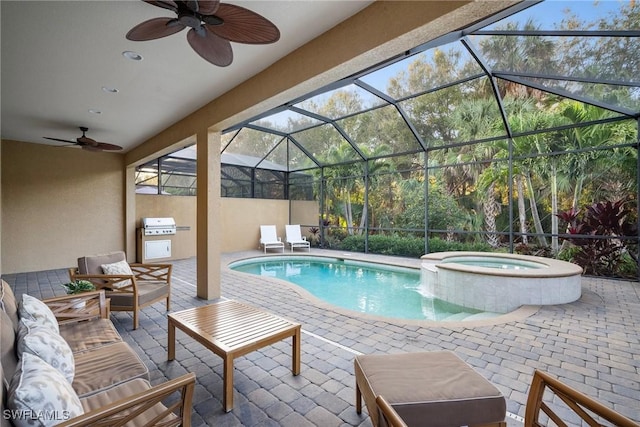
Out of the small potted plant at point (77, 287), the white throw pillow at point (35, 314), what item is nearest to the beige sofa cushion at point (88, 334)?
the white throw pillow at point (35, 314)

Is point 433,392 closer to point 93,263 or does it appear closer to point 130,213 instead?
point 93,263

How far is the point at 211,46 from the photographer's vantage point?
222 centimetres

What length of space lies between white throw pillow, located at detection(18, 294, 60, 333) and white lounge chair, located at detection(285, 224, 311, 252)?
28.1 ft

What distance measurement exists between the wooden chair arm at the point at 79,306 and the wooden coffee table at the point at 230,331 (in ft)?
2.52

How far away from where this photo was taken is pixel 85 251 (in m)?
7.64

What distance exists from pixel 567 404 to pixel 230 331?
2.15 metres

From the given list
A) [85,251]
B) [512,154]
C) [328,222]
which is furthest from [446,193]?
[85,251]

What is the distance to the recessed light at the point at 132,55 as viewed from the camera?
3.14 metres

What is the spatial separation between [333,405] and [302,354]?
0.81 meters

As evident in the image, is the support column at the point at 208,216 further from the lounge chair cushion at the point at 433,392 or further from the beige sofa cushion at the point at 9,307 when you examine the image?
the lounge chair cushion at the point at 433,392

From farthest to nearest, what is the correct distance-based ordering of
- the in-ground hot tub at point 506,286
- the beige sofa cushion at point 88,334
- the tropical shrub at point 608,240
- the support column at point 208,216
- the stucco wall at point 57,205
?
the stucco wall at point 57,205 < the tropical shrub at point 608,240 < the support column at point 208,216 < the in-ground hot tub at point 506,286 < the beige sofa cushion at point 88,334

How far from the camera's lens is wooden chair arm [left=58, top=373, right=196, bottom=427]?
1142 mm

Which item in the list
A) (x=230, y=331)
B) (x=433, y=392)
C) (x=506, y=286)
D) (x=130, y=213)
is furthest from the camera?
(x=130, y=213)

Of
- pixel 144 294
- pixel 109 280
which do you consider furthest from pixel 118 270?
pixel 144 294
